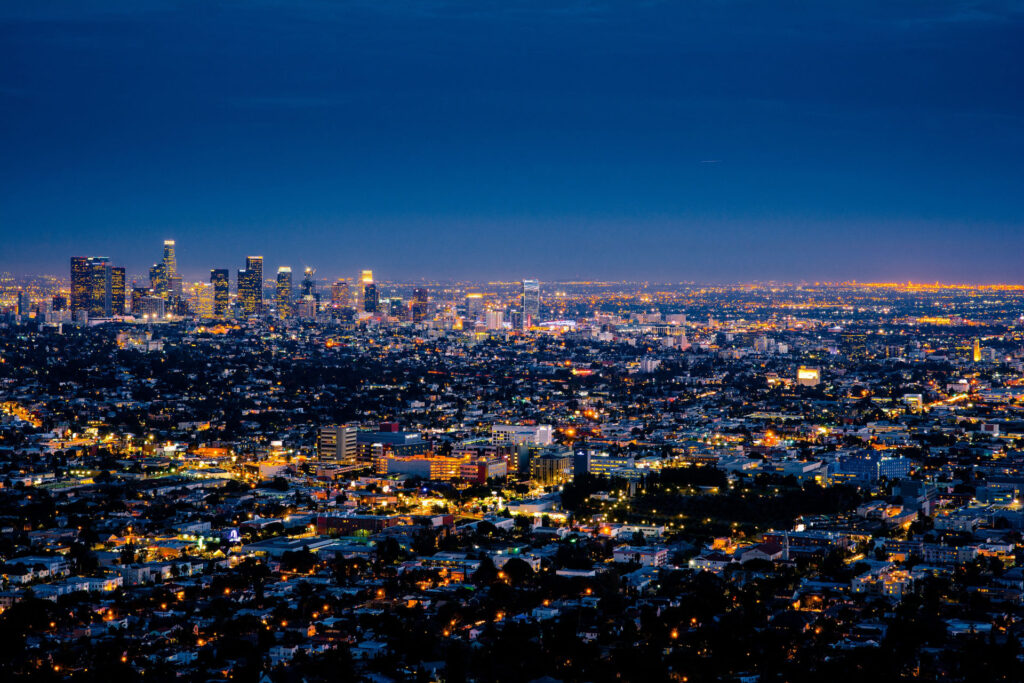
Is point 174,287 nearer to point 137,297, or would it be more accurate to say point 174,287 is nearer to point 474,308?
point 137,297

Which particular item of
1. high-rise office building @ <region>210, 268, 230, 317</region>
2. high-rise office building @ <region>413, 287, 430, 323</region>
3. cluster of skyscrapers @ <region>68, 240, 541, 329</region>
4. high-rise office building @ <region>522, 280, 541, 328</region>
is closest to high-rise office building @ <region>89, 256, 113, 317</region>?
cluster of skyscrapers @ <region>68, 240, 541, 329</region>

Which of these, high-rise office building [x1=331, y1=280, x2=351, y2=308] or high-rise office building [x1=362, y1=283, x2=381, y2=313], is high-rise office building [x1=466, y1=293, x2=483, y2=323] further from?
high-rise office building [x1=331, y1=280, x2=351, y2=308]

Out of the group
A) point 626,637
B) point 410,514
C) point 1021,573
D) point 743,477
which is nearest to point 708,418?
point 743,477

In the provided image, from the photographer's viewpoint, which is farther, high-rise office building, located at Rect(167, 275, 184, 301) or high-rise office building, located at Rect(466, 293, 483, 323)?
high-rise office building, located at Rect(466, 293, 483, 323)

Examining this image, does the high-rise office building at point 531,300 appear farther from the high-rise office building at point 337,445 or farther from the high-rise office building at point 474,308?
the high-rise office building at point 337,445

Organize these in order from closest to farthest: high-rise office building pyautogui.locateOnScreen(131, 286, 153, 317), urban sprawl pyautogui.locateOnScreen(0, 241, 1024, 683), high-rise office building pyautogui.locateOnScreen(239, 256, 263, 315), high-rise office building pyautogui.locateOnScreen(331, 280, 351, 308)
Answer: urban sprawl pyautogui.locateOnScreen(0, 241, 1024, 683), high-rise office building pyautogui.locateOnScreen(131, 286, 153, 317), high-rise office building pyautogui.locateOnScreen(239, 256, 263, 315), high-rise office building pyautogui.locateOnScreen(331, 280, 351, 308)

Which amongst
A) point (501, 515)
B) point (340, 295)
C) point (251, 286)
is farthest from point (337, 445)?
point (340, 295)

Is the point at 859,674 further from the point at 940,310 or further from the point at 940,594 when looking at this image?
the point at 940,310
